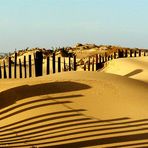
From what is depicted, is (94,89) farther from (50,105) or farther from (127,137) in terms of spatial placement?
(127,137)

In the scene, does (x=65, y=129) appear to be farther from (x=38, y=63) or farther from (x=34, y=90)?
(x=38, y=63)

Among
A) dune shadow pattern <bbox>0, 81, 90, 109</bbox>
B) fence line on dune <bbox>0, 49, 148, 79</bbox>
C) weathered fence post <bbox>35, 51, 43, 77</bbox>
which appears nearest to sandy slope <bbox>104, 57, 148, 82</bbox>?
fence line on dune <bbox>0, 49, 148, 79</bbox>

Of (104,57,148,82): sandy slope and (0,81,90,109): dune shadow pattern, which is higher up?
(0,81,90,109): dune shadow pattern

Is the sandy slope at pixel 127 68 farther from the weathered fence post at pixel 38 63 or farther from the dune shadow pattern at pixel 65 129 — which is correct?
the dune shadow pattern at pixel 65 129

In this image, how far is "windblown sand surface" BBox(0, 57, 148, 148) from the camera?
9117 millimetres

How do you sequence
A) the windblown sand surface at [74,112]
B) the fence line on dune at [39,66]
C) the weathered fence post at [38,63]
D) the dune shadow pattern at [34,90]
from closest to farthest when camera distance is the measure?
the windblown sand surface at [74,112] → the dune shadow pattern at [34,90] → the weathered fence post at [38,63] → the fence line on dune at [39,66]

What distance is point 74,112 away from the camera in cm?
1141

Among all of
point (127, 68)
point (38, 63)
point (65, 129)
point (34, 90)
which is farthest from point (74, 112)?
point (127, 68)

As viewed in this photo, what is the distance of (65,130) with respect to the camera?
9.62 metres

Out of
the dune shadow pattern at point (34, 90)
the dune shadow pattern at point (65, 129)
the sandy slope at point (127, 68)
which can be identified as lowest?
the sandy slope at point (127, 68)

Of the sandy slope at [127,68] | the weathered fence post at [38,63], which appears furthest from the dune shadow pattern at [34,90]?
the sandy slope at [127,68]

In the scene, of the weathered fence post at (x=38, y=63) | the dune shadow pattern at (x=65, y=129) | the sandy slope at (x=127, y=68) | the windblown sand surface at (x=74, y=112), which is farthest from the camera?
the sandy slope at (x=127, y=68)

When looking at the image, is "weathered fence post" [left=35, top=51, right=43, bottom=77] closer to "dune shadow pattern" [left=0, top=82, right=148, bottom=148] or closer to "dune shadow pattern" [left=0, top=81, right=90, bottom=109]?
"dune shadow pattern" [left=0, top=81, right=90, bottom=109]

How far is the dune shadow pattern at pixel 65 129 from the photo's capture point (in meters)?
8.81
